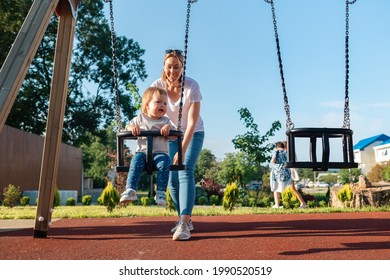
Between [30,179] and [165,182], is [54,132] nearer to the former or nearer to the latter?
[165,182]

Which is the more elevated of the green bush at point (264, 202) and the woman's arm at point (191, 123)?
the woman's arm at point (191, 123)

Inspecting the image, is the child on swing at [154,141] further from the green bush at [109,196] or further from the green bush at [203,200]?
the green bush at [203,200]

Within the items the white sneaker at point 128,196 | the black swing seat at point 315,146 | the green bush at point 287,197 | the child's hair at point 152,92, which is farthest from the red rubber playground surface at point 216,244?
the green bush at point 287,197

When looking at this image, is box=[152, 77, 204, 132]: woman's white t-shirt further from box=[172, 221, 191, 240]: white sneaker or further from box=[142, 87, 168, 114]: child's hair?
box=[172, 221, 191, 240]: white sneaker

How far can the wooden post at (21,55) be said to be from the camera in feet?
11.6

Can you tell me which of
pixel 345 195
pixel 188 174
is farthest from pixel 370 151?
pixel 188 174

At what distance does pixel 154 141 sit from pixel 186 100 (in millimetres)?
484

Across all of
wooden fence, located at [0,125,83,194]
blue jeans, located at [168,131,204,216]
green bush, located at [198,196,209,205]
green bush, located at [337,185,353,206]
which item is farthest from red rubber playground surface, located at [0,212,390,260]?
wooden fence, located at [0,125,83,194]

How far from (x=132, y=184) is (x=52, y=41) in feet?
84.9

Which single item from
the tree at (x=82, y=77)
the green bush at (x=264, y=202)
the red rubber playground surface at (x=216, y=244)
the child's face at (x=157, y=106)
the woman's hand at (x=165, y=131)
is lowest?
the red rubber playground surface at (x=216, y=244)

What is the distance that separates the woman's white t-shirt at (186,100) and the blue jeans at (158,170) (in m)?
0.50

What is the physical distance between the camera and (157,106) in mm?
3816

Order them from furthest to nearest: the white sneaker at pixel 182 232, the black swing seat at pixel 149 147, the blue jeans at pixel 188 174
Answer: the white sneaker at pixel 182 232 < the blue jeans at pixel 188 174 < the black swing seat at pixel 149 147
